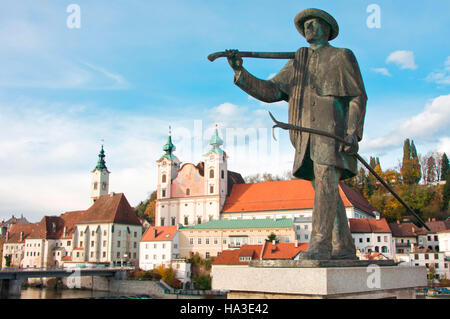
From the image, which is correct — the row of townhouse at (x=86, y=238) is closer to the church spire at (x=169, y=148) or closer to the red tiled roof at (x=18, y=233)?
the red tiled roof at (x=18, y=233)

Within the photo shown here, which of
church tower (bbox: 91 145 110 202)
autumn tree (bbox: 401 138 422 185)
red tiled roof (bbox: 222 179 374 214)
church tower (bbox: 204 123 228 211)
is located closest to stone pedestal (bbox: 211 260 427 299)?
red tiled roof (bbox: 222 179 374 214)

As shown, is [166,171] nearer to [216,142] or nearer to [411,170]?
[216,142]

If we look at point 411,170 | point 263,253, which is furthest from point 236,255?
point 411,170

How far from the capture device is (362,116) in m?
5.63

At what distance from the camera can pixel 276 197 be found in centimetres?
6919

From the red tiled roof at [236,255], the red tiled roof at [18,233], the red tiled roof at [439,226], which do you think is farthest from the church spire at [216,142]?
the red tiled roof at [18,233]

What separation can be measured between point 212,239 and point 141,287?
13743 millimetres

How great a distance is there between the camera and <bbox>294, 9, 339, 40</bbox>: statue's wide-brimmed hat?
19.1 ft

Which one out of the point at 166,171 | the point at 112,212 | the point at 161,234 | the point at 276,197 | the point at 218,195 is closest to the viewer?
the point at 161,234

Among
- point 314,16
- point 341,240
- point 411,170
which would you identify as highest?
point 411,170

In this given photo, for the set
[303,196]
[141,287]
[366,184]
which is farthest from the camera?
[366,184]

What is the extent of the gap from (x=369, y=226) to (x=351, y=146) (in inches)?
2144
